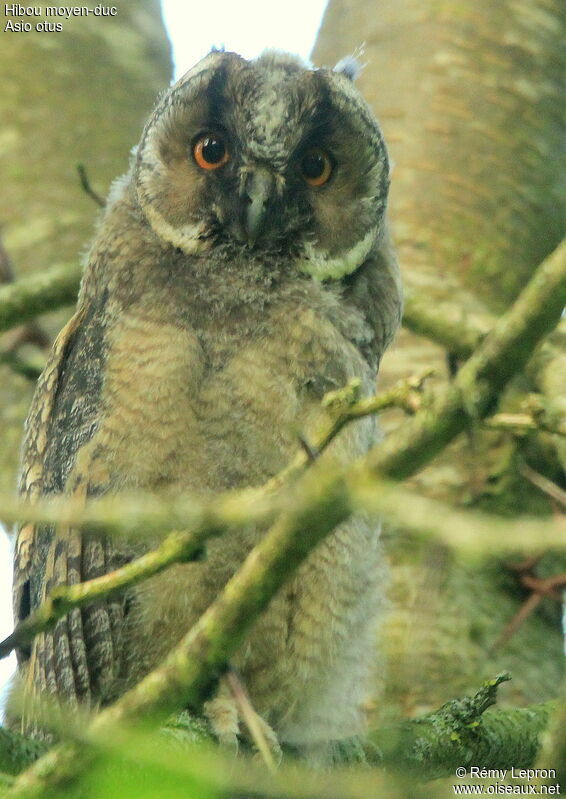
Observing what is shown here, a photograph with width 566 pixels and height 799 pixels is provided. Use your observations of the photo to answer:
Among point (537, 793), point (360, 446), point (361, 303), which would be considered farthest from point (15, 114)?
point (537, 793)

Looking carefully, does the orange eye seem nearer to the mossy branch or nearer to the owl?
the owl

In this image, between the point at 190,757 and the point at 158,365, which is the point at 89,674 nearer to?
the point at 158,365

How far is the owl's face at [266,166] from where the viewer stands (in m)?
3.79

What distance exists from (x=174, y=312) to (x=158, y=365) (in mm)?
250

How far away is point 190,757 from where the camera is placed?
1.43m

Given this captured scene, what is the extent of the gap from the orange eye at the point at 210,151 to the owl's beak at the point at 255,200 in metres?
0.20

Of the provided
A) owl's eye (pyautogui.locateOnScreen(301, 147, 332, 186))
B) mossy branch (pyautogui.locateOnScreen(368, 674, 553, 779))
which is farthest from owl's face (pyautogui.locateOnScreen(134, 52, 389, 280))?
mossy branch (pyautogui.locateOnScreen(368, 674, 553, 779))

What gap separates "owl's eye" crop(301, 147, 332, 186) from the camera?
13.0 feet

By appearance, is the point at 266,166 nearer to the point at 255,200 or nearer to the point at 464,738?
the point at 255,200

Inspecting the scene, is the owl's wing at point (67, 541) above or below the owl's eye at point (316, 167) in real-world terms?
below

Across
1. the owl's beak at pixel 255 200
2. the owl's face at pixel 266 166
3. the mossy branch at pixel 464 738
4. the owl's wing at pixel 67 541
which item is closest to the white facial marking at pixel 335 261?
the owl's face at pixel 266 166

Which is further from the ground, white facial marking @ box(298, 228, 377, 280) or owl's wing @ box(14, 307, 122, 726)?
white facial marking @ box(298, 228, 377, 280)

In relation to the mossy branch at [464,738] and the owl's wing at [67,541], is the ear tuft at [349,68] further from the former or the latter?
the mossy branch at [464,738]

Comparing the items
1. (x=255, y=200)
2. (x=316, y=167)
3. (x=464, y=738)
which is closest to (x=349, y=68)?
(x=316, y=167)
